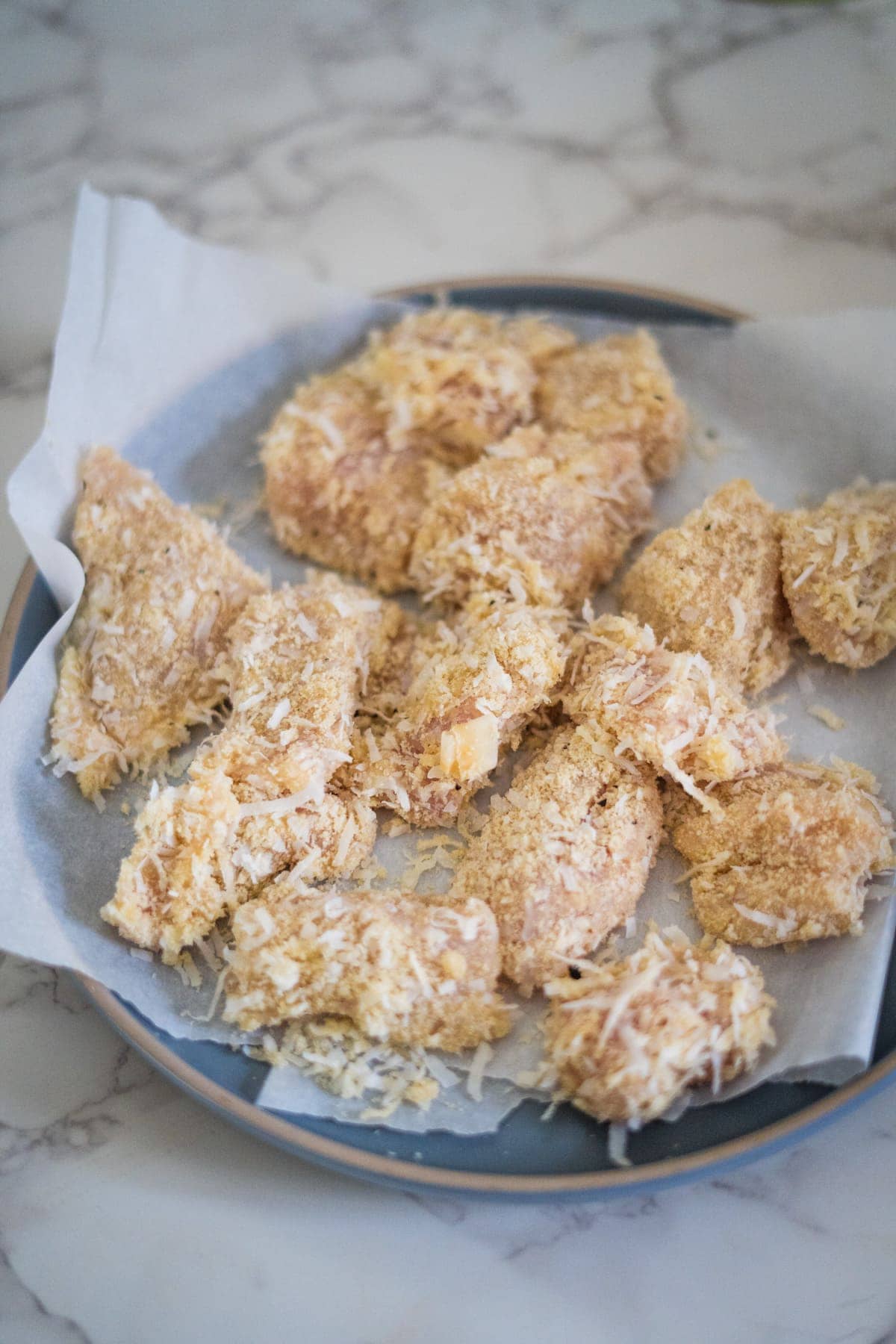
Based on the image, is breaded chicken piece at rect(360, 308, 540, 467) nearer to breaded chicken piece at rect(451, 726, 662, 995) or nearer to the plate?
breaded chicken piece at rect(451, 726, 662, 995)

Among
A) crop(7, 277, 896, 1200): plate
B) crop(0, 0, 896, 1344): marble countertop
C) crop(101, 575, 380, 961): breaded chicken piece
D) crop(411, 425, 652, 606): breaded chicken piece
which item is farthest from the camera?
crop(411, 425, 652, 606): breaded chicken piece

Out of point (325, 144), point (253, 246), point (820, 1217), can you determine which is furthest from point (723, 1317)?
point (325, 144)

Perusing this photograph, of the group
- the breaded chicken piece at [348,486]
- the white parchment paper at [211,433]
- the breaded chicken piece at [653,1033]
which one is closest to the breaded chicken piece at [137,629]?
the white parchment paper at [211,433]

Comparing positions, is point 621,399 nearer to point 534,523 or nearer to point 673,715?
point 534,523

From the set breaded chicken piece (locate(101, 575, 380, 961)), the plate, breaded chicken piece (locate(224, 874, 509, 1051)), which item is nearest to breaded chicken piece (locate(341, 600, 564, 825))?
breaded chicken piece (locate(101, 575, 380, 961))

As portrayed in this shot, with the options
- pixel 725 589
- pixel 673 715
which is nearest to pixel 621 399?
pixel 725 589

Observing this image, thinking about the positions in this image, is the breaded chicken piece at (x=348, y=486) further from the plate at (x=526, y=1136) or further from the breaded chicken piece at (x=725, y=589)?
the plate at (x=526, y=1136)

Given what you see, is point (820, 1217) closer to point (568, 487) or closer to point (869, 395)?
point (568, 487)
